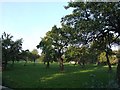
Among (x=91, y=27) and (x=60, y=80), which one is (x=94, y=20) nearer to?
(x=91, y=27)

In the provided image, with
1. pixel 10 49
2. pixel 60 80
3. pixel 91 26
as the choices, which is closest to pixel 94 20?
pixel 91 26

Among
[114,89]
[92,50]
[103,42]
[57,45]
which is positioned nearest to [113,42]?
[103,42]

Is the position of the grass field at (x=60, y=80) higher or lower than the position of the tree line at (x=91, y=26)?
lower

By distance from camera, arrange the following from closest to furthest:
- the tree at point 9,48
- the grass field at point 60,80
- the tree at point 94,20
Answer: the tree at point 94,20, the grass field at point 60,80, the tree at point 9,48

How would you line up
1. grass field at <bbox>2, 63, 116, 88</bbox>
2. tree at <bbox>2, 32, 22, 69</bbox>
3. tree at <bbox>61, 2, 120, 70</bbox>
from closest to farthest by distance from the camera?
tree at <bbox>61, 2, 120, 70</bbox>, grass field at <bbox>2, 63, 116, 88</bbox>, tree at <bbox>2, 32, 22, 69</bbox>

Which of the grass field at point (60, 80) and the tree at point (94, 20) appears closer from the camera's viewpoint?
the tree at point (94, 20)

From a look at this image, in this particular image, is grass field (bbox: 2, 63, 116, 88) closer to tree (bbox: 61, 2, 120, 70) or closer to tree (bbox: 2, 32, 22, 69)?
tree (bbox: 61, 2, 120, 70)

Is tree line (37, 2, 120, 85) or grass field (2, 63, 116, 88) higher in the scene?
tree line (37, 2, 120, 85)

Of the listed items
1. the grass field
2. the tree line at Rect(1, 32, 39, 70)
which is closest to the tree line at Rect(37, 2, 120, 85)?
the grass field

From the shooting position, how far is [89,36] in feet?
66.5

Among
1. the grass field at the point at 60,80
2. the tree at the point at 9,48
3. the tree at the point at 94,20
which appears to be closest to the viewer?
the tree at the point at 94,20

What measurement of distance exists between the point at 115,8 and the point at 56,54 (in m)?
37.6

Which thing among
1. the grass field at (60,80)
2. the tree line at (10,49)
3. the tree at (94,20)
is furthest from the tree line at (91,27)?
the tree line at (10,49)

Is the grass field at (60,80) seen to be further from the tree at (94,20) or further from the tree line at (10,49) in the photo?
the tree line at (10,49)
